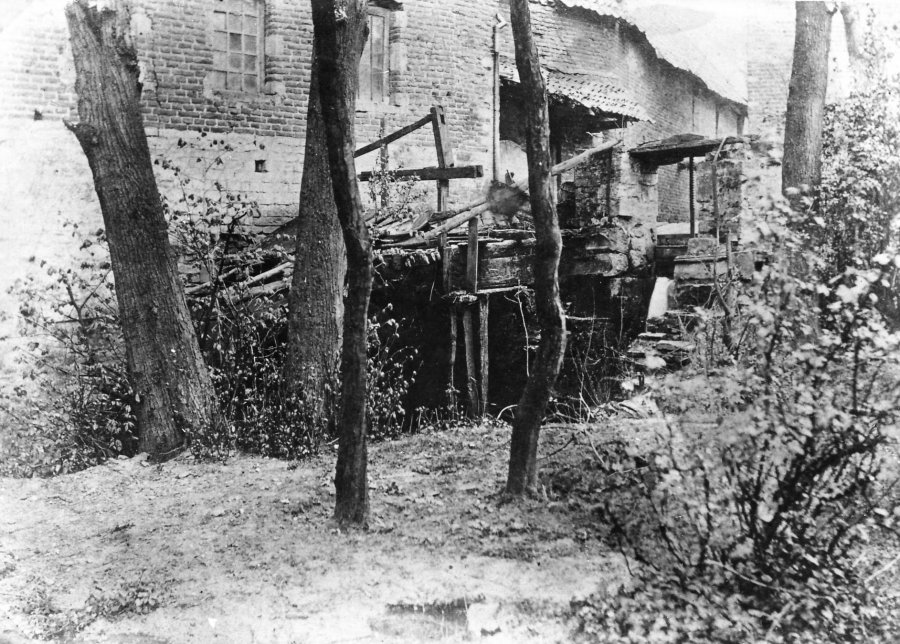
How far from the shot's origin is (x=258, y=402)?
627cm

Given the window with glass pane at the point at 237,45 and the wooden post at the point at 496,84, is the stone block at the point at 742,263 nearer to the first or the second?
the wooden post at the point at 496,84

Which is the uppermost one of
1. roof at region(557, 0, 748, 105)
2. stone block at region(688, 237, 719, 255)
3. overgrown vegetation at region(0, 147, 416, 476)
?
roof at region(557, 0, 748, 105)

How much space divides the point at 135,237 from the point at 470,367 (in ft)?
12.9

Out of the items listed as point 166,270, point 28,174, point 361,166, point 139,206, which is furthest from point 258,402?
point 361,166

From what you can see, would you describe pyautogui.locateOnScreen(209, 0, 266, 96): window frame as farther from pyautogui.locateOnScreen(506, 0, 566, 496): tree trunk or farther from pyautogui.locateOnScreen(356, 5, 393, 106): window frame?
pyautogui.locateOnScreen(506, 0, 566, 496): tree trunk

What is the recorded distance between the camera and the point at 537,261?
450 centimetres

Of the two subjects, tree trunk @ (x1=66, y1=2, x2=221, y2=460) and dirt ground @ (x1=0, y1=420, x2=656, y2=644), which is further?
tree trunk @ (x1=66, y1=2, x2=221, y2=460)

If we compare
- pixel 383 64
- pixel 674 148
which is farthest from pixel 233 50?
pixel 674 148

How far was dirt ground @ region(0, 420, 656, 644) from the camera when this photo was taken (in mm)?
3441

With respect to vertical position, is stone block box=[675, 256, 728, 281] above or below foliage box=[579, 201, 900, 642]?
above

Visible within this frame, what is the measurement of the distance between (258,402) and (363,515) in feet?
7.74

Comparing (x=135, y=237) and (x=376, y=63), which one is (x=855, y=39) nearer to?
(x=376, y=63)

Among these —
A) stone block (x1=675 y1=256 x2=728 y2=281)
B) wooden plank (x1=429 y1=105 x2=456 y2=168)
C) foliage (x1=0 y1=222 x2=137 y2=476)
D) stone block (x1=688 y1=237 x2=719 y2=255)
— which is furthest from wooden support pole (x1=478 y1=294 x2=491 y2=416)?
foliage (x1=0 y1=222 x2=137 y2=476)

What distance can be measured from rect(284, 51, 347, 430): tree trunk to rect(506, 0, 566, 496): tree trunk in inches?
81.3
